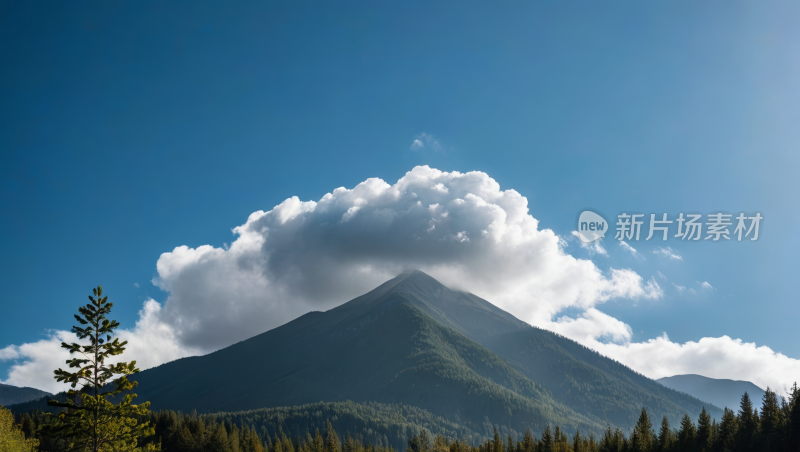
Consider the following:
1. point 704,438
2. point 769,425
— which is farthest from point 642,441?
point 769,425

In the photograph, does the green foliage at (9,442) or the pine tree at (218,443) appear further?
the pine tree at (218,443)

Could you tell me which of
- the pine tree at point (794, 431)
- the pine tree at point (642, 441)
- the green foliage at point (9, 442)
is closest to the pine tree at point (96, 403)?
the green foliage at point (9, 442)

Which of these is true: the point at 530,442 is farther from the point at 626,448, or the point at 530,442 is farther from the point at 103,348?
the point at 103,348

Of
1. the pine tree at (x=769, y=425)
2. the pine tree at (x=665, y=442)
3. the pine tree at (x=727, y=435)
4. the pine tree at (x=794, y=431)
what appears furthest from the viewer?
the pine tree at (x=665, y=442)

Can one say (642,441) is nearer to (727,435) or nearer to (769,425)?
(727,435)

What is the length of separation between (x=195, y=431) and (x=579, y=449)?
137 meters

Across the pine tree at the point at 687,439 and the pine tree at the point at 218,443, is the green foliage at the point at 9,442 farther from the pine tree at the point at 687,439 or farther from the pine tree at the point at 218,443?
the pine tree at the point at 687,439

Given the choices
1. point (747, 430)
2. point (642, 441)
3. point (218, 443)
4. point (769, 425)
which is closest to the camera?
point (769, 425)

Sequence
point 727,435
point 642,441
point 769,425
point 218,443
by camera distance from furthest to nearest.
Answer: point 218,443 < point 642,441 < point 727,435 < point 769,425

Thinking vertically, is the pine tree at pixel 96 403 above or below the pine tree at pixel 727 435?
above

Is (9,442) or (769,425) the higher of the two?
(9,442)

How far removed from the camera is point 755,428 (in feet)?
379

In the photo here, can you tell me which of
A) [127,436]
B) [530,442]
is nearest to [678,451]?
[530,442]

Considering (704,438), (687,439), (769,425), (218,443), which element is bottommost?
(218,443)
